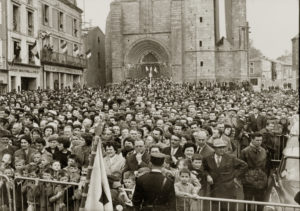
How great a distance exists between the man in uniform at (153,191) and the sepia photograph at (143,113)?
0.04 ft

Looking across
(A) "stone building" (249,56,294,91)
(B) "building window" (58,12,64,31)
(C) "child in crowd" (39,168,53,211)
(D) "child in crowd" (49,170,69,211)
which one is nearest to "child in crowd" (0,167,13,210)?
(C) "child in crowd" (39,168,53,211)

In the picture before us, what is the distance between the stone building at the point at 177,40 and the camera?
2016 inches

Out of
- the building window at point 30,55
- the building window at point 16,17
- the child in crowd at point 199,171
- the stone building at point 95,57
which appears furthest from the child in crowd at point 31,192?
the stone building at point 95,57

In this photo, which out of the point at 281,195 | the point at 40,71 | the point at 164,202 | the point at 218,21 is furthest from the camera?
the point at 218,21

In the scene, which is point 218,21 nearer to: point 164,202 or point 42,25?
point 42,25

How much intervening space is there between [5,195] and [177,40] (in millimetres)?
44764

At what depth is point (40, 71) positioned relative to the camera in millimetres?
37188

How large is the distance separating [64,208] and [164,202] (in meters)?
2.26

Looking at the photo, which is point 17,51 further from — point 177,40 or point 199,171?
point 199,171

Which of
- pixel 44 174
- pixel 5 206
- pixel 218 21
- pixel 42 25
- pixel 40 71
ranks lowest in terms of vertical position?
pixel 5 206

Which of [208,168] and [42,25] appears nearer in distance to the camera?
[208,168]

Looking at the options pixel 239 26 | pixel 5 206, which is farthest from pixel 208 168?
pixel 239 26

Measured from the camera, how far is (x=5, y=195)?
23.5ft

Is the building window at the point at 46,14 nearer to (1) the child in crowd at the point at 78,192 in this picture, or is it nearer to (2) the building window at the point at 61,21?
(2) the building window at the point at 61,21
